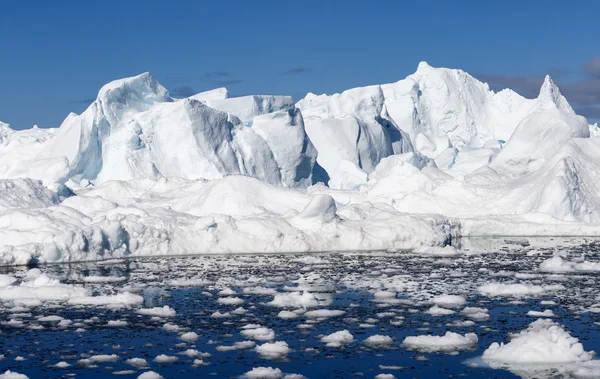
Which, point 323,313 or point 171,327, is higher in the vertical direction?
point 323,313

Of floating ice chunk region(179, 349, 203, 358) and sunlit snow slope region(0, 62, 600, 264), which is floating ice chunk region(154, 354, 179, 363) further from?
sunlit snow slope region(0, 62, 600, 264)

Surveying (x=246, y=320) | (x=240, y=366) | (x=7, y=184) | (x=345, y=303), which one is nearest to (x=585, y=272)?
(x=345, y=303)

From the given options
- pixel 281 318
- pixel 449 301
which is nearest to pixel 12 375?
pixel 281 318

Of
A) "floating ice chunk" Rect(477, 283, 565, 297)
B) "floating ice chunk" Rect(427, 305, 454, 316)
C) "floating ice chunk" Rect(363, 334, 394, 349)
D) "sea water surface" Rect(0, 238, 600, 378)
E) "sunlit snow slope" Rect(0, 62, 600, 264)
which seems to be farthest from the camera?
"sunlit snow slope" Rect(0, 62, 600, 264)

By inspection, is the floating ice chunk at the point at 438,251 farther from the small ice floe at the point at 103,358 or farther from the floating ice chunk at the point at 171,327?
the small ice floe at the point at 103,358

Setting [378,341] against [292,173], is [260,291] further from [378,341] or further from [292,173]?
[292,173]

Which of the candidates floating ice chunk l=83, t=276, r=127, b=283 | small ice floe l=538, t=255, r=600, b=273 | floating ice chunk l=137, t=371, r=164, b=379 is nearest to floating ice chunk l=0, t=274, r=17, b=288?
floating ice chunk l=83, t=276, r=127, b=283

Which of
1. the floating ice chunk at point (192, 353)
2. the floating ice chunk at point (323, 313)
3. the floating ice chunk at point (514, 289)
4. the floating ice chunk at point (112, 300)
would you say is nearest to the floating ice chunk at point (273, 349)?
the floating ice chunk at point (192, 353)
